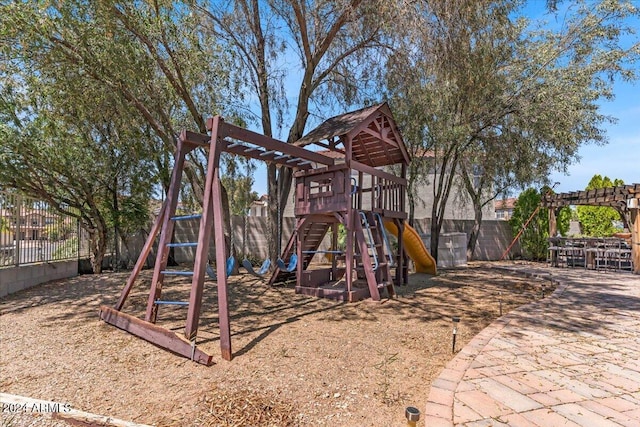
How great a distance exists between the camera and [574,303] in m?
6.47

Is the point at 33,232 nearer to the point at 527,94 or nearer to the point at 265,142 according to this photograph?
the point at 265,142

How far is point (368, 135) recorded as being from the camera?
26.8ft

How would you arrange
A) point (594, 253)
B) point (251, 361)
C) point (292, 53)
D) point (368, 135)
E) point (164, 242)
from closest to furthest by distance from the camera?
point (251, 361)
point (164, 242)
point (368, 135)
point (292, 53)
point (594, 253)

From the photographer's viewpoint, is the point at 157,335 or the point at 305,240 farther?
the point at 305,240

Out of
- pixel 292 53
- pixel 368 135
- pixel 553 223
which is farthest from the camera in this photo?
pixel 553 223

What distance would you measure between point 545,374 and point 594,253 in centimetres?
1187

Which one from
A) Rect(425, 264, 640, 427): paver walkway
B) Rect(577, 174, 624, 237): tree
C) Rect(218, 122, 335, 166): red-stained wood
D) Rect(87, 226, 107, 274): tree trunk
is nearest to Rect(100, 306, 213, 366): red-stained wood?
Rect(425, 264, 640, 427): paver walkway

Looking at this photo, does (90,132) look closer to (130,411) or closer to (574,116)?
(130,411)

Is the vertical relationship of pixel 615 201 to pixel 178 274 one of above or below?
above

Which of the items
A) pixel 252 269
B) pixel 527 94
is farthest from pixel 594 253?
pixel 252 269

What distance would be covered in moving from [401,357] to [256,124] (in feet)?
24.9

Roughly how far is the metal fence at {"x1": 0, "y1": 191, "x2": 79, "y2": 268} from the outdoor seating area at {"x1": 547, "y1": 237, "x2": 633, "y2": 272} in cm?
1499

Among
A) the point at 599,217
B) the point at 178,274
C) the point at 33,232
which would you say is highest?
the point at 599,217

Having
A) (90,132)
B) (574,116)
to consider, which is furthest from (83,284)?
(574,116)
